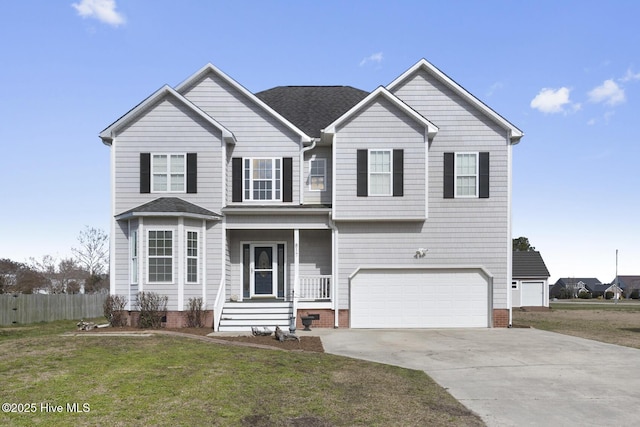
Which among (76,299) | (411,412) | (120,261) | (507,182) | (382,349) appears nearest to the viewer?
(411,412)

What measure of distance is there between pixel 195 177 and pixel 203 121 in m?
1.99

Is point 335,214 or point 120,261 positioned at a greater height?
point 335,214

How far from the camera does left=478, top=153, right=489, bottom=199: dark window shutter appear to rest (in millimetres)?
20469

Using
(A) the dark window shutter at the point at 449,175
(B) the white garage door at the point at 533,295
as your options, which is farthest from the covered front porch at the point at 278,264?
(B) the white garage door at the point at 533,295

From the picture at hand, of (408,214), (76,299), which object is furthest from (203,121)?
(76,299)

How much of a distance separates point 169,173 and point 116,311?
5.02m

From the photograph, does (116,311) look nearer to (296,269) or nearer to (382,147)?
(296,269)

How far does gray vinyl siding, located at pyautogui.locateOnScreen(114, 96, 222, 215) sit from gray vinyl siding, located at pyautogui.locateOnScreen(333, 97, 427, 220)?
435cm

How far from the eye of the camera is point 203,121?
772 inches

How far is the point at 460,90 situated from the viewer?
20.6m

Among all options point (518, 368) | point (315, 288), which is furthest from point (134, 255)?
point (518, 368)

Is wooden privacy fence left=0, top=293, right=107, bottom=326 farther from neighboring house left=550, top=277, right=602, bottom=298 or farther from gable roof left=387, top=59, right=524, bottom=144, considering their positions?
neighboring house left=550, top=277, right=602, bottom=298

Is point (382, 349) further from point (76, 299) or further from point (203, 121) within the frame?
point (76, 299)

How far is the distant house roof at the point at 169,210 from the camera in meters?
18.1
